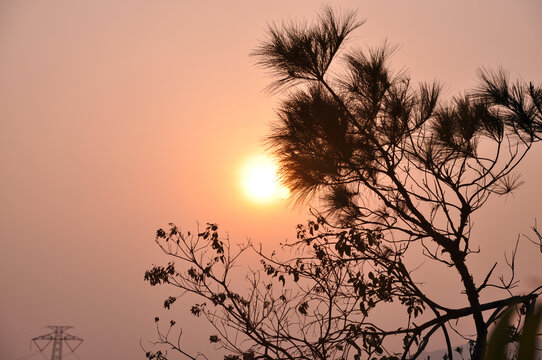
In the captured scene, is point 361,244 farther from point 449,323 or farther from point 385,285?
point 449,323

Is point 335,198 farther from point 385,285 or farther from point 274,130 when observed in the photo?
point 385,285

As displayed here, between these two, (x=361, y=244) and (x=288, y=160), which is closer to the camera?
(x=361, y=244)

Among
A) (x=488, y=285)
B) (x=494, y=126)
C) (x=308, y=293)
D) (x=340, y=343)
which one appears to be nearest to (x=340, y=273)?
(x=308, y=293)

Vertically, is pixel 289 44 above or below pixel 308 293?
above

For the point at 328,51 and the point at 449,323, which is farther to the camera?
the point at 328,51

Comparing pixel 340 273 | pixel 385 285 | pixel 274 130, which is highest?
pixel 274 130

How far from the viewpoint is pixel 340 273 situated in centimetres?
449

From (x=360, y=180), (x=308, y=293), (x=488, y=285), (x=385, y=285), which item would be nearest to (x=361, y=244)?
(x=385, y=285)

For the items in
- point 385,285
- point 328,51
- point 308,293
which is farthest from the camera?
point 308,293

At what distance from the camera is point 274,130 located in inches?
166

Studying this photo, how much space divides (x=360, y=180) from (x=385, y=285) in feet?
2.56

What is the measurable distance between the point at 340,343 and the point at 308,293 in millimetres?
963

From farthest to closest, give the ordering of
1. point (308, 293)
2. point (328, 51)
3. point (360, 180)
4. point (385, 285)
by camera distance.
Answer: point (308, 293), point (328, 51), point (360, 180), point (385, 285)

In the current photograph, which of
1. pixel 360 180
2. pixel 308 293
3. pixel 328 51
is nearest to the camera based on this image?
pixel 360 180
